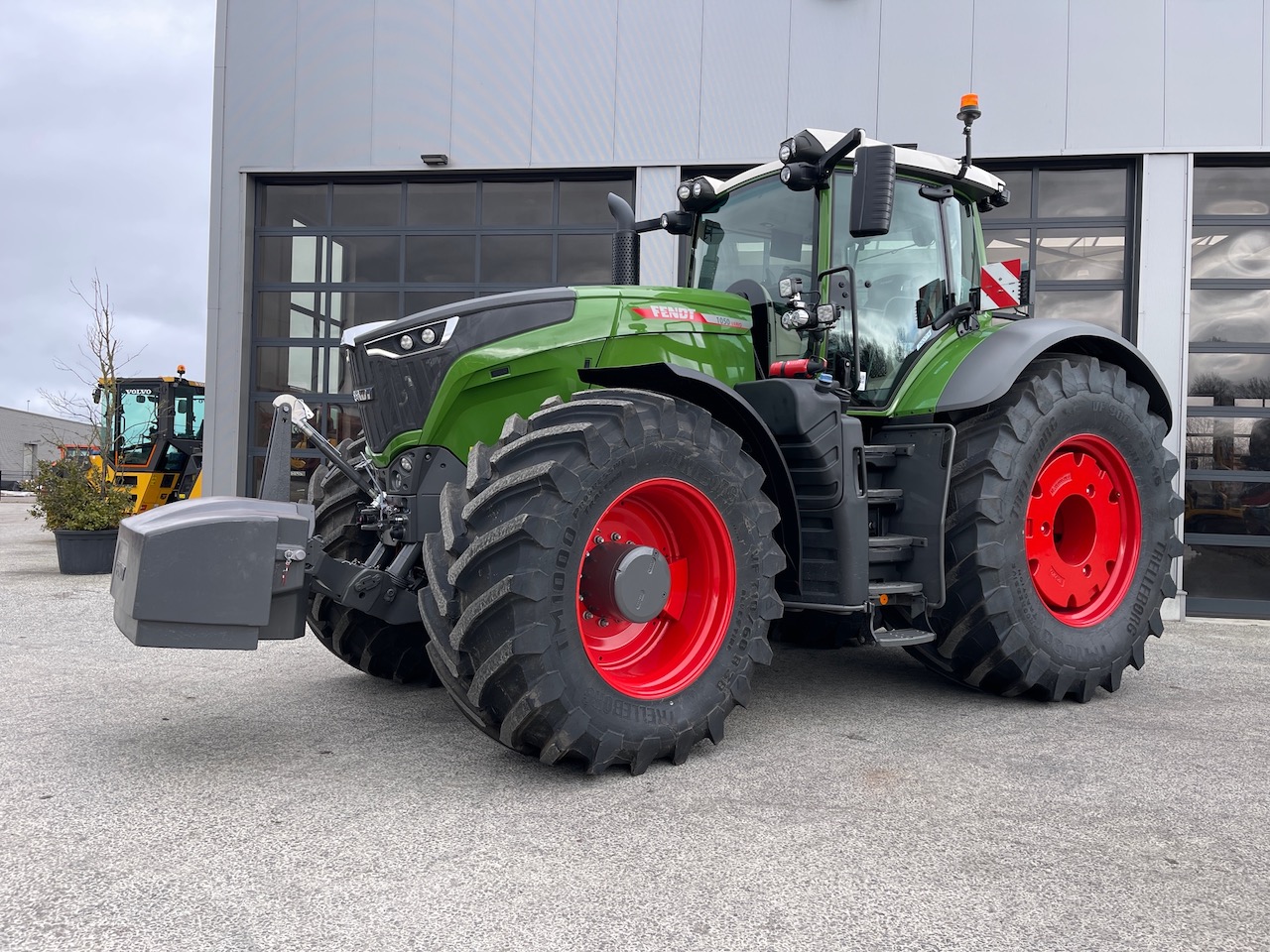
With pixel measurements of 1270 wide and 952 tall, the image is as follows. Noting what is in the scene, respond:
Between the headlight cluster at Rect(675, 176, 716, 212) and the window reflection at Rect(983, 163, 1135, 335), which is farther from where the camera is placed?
the window reflection at Rect(983, 163, 1135, 335)

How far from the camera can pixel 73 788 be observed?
3059mm

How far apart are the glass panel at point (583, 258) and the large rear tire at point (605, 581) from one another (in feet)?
19.4

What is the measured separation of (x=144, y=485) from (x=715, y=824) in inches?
521

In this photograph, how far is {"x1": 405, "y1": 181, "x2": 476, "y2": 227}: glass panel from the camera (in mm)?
9391

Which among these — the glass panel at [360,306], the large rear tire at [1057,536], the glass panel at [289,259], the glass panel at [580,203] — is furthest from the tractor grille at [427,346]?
the glass panel at [289,259]

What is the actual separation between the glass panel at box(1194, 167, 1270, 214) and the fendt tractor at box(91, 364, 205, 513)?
1255cm

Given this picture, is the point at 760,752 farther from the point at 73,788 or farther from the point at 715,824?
the point at 73,788

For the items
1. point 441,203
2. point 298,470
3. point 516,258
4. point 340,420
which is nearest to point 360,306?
point 340,420

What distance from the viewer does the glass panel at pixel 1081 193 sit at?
8.40 m

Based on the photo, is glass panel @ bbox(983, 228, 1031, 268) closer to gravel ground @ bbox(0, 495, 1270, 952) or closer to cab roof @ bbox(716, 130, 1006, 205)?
cab roof @ bbox(716, 130, 1006, 205)

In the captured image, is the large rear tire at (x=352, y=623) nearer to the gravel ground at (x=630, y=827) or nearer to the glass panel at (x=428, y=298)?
the gravel ground at (x=630, y=827)

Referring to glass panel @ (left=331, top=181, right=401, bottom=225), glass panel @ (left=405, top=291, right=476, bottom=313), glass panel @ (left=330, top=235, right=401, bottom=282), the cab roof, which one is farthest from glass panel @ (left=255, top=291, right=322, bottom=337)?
the cab roof

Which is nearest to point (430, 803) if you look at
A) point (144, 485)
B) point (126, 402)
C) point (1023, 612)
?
point (1023, 612)

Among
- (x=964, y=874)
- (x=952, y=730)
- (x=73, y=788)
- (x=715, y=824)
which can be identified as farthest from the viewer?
(x=952, y=730)
